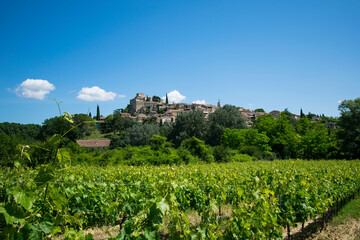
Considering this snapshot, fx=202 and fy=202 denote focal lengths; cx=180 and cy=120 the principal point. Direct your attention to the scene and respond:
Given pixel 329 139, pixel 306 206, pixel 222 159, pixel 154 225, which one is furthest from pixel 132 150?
pixel 329 139

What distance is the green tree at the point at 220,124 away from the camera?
35094 millimetres

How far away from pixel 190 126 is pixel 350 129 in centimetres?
2311

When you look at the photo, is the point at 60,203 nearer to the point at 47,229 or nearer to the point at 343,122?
the point at 47,229

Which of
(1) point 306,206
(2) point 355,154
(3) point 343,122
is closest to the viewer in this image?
(1) point 306,206

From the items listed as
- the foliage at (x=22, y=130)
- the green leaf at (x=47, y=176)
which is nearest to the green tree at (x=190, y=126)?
the foliage at (x=22, y=130)

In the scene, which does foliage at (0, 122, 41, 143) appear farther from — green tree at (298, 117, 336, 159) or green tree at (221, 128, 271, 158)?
green tree at (298, 117, 336, 159)

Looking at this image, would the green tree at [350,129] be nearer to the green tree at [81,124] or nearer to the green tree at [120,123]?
the green tree at [81,124]

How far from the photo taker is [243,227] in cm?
282

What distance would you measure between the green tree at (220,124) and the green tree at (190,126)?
4.98 ft

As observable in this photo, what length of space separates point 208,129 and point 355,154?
68.1 ft

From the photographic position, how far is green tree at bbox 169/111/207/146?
120 ft

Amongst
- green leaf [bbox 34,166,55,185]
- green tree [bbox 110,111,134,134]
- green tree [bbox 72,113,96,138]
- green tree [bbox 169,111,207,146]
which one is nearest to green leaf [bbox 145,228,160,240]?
green leaf [bbox 34,166,55,185]

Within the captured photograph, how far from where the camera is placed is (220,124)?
3612 cm

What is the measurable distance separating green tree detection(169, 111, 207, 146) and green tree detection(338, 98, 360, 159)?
800 inches
